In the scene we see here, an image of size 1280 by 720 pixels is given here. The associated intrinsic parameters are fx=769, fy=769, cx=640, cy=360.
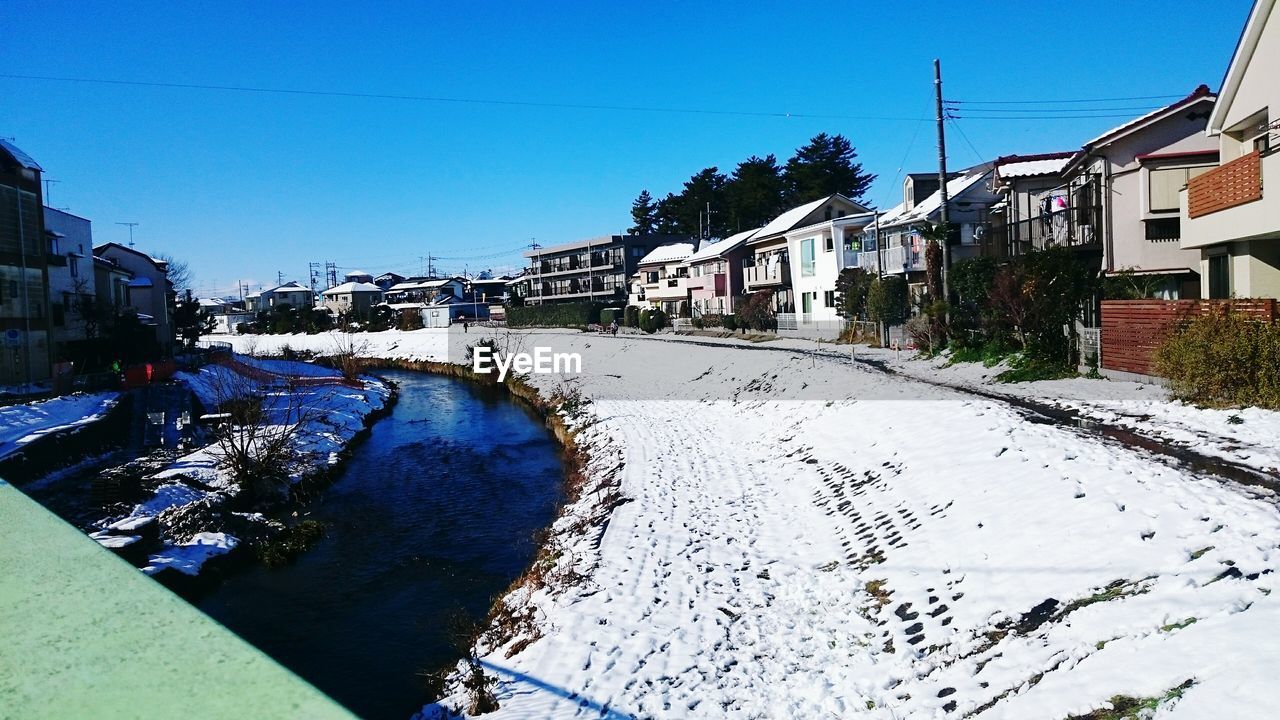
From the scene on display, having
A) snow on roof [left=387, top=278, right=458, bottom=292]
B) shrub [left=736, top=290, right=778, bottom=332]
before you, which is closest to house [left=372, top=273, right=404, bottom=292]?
snow on roof [left=387, top=278, right=458, bottom=292]

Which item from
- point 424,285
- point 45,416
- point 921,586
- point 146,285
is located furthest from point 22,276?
point 424,285

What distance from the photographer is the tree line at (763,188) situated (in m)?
65.9

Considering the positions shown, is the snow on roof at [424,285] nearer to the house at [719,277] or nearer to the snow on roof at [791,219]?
the house at [719,277]

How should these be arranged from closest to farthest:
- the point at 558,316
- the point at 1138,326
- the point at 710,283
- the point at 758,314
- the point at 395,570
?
the point at 395,570 → the point at 1138,326 → the point at 758,314 → the point at 710,283 → the point at 558,316

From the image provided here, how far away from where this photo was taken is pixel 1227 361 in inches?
458

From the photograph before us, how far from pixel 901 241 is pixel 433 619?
30710mm

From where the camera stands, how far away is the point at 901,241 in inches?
1433

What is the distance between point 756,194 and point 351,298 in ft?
179

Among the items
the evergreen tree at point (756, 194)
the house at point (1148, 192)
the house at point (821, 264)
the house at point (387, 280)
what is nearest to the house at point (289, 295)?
the house at point (387, 280)

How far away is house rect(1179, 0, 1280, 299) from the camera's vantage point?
14266 millimetres

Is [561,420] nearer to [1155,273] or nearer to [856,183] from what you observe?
[1155,273]

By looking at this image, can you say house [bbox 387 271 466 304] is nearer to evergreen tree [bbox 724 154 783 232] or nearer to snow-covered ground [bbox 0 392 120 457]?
evergreen tree [bbox 724 154 783 232]

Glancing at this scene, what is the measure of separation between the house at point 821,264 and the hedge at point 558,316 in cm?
2482

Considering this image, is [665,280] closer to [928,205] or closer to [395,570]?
[928,205]
